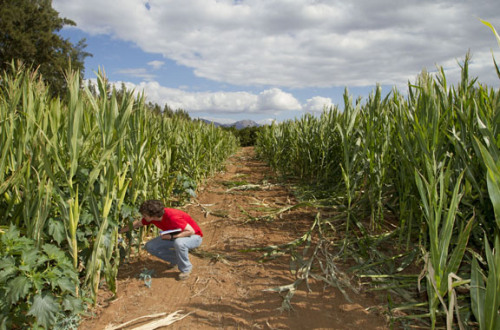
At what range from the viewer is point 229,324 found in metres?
2.22

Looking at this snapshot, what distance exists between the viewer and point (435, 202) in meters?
1.66

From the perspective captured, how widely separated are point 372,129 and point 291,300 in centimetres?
191

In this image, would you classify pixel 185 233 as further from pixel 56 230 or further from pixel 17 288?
pixel 17 288

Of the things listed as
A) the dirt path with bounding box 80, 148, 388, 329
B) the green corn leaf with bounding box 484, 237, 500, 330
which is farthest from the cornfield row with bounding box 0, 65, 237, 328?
the green corn leaf with bounding box 484, 237, 500, 330

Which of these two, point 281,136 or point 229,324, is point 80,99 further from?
point 281,136

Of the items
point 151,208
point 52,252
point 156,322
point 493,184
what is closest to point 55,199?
point 52,252

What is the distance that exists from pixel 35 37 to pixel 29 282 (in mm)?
23105

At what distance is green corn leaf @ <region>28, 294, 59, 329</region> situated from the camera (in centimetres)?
173

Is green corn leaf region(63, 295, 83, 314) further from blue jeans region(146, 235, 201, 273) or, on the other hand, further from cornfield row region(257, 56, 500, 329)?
cornfield row region(257, 56, 500, 329)

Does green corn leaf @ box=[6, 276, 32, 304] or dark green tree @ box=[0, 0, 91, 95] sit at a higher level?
dark green tree @ box=[0, 0, 91, 95]

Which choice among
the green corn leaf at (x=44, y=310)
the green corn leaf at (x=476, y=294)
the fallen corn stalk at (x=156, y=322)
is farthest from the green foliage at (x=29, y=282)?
the green corn leaf at (x=476, y=294)

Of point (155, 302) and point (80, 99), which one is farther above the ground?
point (80, 99)

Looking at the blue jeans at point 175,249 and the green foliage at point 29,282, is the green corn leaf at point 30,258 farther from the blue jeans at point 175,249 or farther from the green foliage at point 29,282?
the blue jeans at point 175,249

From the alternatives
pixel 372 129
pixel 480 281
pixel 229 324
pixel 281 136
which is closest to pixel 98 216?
pixel 229 324
